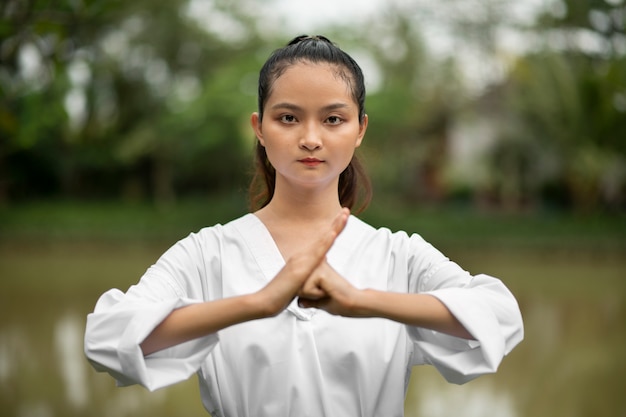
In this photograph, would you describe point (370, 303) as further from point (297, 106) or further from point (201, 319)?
point (297, 106)

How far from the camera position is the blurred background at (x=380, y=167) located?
4492 mm

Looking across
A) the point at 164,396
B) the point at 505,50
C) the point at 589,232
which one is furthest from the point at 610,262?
the point at 164,396

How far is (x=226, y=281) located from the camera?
1.39 m

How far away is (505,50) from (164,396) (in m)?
13.5

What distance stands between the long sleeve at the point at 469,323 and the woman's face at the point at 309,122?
0.92 feet

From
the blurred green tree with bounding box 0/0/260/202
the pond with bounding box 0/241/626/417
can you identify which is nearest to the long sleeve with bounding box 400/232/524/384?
the pond with bounding box 0/241/626/417

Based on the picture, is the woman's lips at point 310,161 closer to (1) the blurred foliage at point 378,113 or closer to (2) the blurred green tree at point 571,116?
(2) the blurred green tree at point 571,116

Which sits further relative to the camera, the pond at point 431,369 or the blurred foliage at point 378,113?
the blurred foliage at point 378,113

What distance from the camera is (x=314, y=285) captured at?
1184mm

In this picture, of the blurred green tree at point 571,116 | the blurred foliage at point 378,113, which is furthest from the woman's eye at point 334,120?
the blurred foliage at point 378,113

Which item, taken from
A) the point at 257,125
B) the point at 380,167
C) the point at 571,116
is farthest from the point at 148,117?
the point at 257,125

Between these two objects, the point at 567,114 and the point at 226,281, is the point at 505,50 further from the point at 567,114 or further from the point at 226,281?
the point at 226,281

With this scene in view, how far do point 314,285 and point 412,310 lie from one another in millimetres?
171

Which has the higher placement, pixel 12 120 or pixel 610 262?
pixel 12 120
